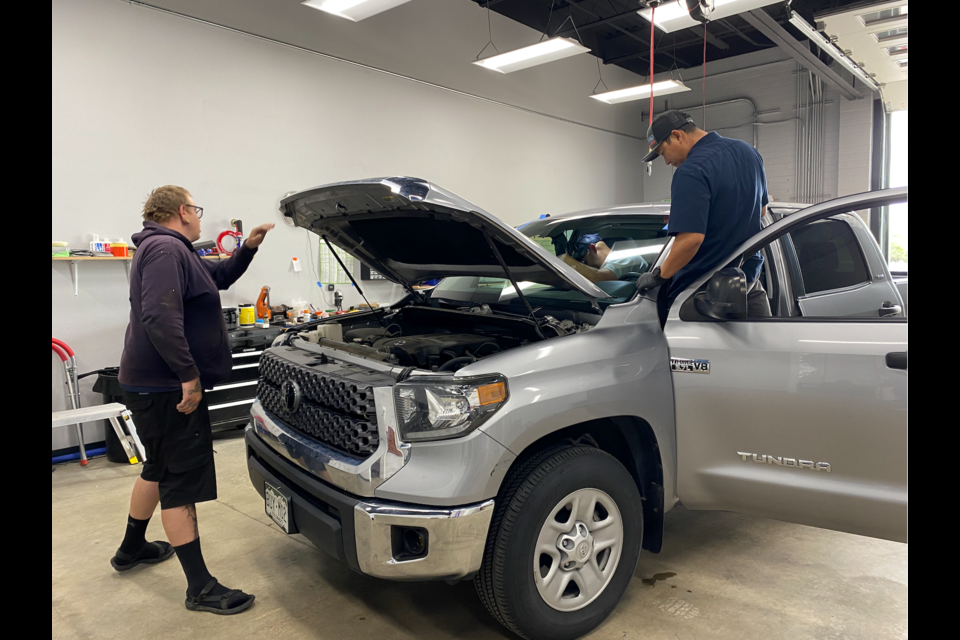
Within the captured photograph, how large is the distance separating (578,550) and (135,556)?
1.98 m

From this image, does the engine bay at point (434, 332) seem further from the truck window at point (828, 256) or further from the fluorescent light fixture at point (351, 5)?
the fluorescent light fixture at point (351, 5)

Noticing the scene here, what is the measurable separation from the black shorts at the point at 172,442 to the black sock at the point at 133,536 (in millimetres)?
440

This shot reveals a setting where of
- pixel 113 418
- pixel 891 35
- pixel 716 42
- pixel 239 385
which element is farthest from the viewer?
pixel 716 42

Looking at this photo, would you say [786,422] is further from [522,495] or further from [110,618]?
[110,618]

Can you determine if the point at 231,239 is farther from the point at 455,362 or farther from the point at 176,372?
the point at 455,362

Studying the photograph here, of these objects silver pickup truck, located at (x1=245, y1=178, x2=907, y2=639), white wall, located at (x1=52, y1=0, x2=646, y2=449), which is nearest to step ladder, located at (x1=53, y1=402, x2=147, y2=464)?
white wall, located at (x1=52, y1=0, x2=646, y2=449)

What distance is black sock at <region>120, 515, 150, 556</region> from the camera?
2668 millimetres

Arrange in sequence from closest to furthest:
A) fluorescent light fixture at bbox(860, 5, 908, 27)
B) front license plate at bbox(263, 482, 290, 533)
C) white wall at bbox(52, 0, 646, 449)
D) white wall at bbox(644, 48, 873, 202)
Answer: front license plate at bbox(263, 482, 290, 533) < white wall at bbox(52, 0, 646, 449) < fluorescent light fixture at bbox(860, 5, 908, 27) < white wall at bbox(644, 48, 873, 202)

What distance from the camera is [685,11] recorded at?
5.58 meters

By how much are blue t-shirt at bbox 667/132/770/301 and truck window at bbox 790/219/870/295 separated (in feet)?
1.18

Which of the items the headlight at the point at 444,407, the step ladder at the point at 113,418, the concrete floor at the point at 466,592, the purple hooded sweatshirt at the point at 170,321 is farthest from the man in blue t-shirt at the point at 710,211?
the step ladder at the point at 113,418

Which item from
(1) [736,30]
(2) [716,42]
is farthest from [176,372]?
(2) [716,42]

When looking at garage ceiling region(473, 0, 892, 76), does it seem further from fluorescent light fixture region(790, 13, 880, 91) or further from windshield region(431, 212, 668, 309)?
windshield region(431, 212, 668, 309)

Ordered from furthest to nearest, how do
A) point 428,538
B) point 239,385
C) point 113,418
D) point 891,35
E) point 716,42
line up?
point 716,42 → point 891,35 → point 239,385 → point 113,418 → point 428,538
